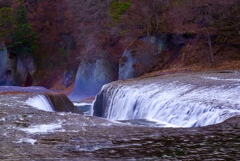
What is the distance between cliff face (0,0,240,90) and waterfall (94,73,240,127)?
27.9 ft

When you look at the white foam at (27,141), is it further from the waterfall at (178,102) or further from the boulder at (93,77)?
the boulder at (93,77)

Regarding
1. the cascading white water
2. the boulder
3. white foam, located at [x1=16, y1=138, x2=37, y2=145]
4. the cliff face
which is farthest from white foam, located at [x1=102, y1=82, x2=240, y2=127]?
the boulder

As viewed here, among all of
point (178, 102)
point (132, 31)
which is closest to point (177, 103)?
point (178, 102)

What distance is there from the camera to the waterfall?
43.8 feet

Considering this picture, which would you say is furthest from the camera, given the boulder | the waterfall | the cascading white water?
the boulder

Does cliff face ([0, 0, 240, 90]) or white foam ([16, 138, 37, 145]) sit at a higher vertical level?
cliff face ([0, 0, 240, 90])

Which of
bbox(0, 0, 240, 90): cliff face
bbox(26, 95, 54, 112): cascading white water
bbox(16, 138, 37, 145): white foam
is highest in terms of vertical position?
bbox(0, 0, 240, 90): cliff face

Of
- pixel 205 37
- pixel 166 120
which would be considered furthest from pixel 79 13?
pixel 166 120

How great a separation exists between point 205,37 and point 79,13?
23.7 m

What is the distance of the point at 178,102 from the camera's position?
1582 centimetres

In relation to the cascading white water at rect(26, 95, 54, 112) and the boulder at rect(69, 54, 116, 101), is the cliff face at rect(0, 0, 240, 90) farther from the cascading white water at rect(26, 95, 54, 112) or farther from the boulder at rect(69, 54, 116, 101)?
the cascading white water at rect(26, 95, 54, 112)

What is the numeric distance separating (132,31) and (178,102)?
22.5 metres

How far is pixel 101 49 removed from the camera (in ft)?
139

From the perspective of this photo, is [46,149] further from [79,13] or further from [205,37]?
[79,13]
